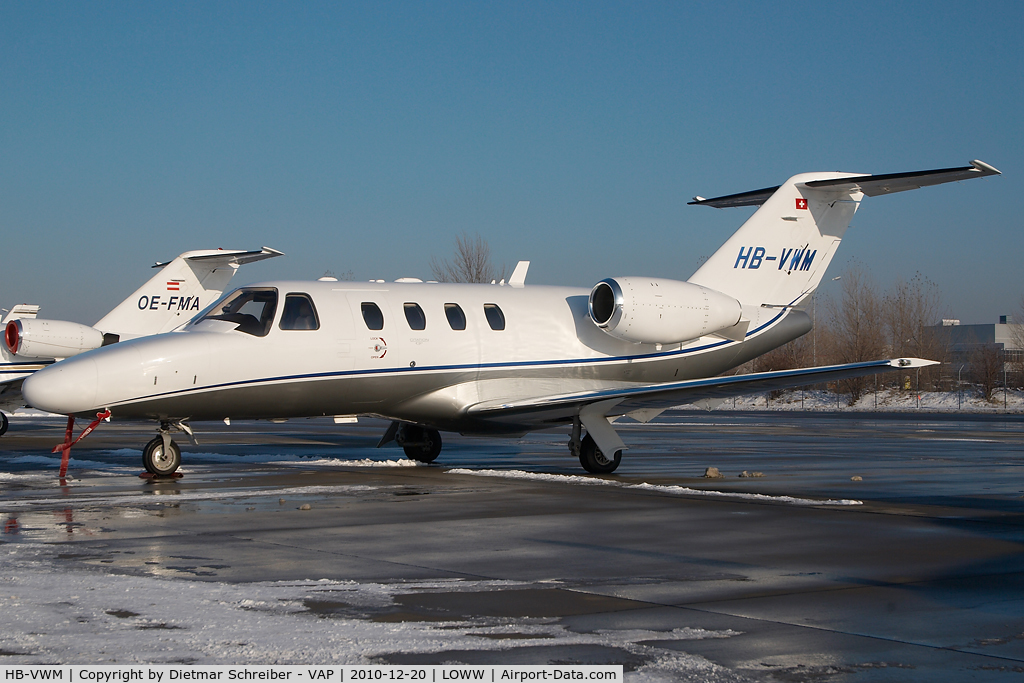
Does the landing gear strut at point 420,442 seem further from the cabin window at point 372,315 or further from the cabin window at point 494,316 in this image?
the cabin window at point 372,315

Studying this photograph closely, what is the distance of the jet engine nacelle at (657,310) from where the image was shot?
1548cm

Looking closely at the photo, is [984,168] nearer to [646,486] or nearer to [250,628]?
[646,486]

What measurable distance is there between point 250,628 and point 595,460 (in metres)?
10.3

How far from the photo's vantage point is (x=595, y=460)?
49.4ft

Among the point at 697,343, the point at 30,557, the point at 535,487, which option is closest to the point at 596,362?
the point at 697,343

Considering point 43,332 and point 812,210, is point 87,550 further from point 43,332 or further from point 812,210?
point 43,332

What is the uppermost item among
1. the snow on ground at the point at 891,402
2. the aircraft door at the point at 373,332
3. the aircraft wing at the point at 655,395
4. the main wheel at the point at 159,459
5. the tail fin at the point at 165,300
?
the tail fin at the point at 165,300

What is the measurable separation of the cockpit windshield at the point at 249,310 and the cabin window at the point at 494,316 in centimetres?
333

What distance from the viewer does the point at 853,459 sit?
17688 millimetres

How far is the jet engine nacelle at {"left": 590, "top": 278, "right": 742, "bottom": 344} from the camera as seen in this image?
1548 centimetres

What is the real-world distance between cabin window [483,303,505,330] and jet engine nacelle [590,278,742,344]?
1476mm

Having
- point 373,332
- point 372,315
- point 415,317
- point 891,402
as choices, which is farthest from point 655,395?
point 891,402

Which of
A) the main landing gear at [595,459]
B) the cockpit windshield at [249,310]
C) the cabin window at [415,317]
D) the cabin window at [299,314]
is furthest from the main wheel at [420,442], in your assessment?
the cockpit windshield at [249,310]

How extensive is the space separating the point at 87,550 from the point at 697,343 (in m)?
Result: 11.3
